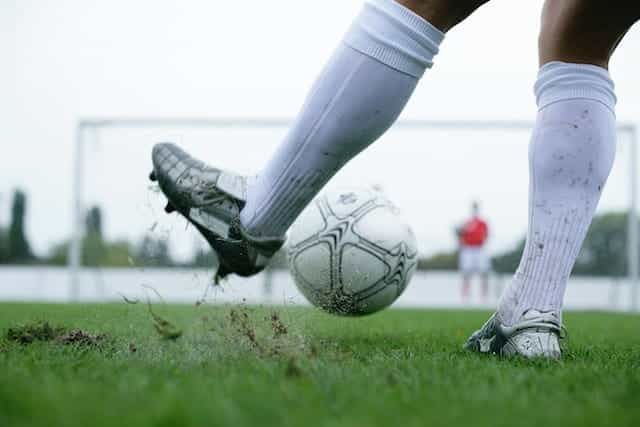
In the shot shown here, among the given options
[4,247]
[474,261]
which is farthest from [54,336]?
[4,247]

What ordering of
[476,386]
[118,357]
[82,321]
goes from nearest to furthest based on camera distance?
[476,386]
[118,357]
[82,321]

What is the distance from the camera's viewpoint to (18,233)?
12.0 m

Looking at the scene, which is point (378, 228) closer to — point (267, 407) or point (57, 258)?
point (267, 407)

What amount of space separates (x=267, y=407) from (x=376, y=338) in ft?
5.44

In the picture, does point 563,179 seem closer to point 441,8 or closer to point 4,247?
point 441,8

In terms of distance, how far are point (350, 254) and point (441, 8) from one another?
1.18 metres

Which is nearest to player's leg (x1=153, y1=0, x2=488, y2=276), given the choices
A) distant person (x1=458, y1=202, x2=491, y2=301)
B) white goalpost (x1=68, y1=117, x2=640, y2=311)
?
white goalpost (x1=68, y1=117, x2=640, y2=311)

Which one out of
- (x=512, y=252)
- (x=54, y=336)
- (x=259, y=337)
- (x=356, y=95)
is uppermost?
(x=356, y=95)

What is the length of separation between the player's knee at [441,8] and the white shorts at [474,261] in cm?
899

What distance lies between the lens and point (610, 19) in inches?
66.6

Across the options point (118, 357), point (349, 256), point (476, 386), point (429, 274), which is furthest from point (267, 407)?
point (429, 274)

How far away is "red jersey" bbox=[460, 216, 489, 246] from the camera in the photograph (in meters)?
10.2

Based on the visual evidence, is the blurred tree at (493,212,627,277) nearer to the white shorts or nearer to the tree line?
the tree line

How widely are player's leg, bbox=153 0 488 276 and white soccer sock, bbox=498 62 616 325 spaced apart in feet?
1.45
